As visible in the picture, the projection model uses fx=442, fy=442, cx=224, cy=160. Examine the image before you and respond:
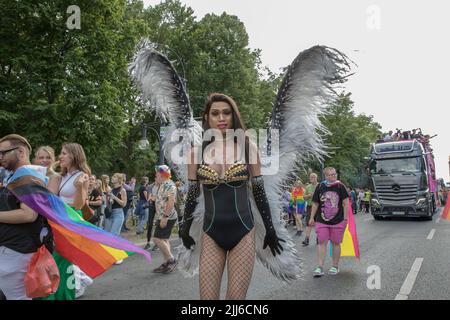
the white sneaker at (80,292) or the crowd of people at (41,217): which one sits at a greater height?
the crowd of people at (41,217)

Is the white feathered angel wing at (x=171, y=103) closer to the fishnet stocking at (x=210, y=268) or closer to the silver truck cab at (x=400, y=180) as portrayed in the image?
the fishnet stocking at (x=210, y=268)

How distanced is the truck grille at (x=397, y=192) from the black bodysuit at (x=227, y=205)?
1703 centimetres

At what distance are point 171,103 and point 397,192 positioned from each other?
17.1 m

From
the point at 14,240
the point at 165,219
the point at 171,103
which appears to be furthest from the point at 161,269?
the point at 171,103

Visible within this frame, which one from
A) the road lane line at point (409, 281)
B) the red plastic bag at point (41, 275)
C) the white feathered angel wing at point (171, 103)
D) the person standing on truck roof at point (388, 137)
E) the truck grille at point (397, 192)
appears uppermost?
the person standing on truck roof at point (388, 137)

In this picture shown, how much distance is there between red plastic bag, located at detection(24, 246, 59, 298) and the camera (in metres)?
3.10

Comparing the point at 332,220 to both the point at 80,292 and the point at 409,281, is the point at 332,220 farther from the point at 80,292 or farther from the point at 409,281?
the point at 80,292

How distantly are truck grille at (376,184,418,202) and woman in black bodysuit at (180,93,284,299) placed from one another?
1678 cm

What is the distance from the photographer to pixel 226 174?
3.00 meters

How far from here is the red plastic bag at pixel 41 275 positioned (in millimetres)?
3100

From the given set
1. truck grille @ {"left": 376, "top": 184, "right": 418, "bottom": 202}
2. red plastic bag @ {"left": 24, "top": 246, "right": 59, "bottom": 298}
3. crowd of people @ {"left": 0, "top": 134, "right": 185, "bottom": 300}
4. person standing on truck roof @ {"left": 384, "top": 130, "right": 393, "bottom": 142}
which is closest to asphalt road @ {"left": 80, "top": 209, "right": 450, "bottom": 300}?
crowd of people @ {"left": 0, "top": 134, "right": 185, "bottom": 300}

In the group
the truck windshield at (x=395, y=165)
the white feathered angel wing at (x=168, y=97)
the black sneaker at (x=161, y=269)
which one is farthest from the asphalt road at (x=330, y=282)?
the truck windshield at (x=395, y=165)
